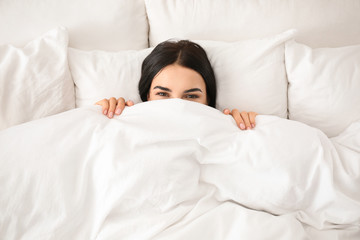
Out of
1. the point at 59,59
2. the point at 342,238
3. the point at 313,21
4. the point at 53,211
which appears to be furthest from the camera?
the point at 313,21

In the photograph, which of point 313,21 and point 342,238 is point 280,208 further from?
point 313,21

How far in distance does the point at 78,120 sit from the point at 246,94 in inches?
29.4

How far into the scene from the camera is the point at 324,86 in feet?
3.95

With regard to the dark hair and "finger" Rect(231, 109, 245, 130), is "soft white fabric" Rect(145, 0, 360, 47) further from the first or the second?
"finger" Rect(231, 109, 245, 130)

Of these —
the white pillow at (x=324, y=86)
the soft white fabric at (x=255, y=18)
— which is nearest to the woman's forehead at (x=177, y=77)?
the soft white fabric at (x=255, y=18)

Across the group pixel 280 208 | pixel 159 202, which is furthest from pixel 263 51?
pixel 159 202

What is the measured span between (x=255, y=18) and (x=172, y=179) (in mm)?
994

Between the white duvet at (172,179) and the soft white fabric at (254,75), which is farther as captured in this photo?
the soft white fabric at (254,75)

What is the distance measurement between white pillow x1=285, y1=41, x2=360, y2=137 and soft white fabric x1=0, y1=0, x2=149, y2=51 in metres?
0.81

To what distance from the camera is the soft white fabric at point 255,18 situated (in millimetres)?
1374

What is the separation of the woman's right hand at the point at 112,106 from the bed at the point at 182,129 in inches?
1.5

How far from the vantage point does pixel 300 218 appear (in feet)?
2.88

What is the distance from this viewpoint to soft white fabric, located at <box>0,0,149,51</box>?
124 cm

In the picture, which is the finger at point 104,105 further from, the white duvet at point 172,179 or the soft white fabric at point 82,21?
the soft white fabric at point 82,21
